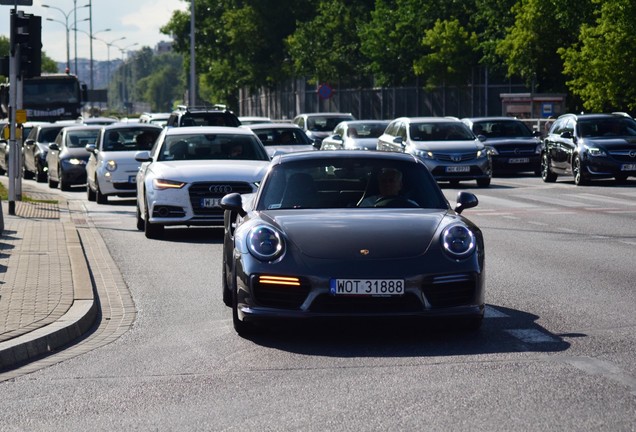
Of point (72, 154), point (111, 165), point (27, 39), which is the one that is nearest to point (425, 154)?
point (111, 165)

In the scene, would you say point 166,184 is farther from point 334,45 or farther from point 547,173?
point 334,45

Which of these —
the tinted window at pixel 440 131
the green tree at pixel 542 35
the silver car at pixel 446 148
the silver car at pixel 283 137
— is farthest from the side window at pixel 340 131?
the green tree at pixel 542 35

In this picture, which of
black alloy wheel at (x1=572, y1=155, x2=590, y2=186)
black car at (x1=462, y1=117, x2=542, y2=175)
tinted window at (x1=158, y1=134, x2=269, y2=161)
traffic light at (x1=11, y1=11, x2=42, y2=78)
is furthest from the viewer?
black car at (x1=462, y1=117, x2=542, y2=175)

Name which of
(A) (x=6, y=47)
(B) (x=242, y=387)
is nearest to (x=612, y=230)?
(B) (x=242, y=387)

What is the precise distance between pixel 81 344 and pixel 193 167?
938cm

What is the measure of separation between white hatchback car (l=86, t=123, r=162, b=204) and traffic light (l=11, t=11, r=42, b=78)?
3.75 meters

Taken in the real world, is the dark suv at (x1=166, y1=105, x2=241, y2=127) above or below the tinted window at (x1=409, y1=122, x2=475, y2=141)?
above

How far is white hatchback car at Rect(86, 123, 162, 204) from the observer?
27.8 m

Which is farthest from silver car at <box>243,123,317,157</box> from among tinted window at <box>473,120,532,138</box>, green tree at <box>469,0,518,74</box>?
green tree at <box>469,0,518,74</box>

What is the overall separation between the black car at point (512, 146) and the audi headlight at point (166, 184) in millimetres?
19117

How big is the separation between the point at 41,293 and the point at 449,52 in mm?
51187

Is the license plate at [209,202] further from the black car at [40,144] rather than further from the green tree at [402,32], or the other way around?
the green tree at [402,32]

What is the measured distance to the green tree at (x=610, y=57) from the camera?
42.0m

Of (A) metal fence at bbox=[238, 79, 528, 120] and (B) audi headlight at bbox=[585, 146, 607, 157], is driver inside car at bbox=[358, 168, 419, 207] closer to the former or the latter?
(B) audi headlight at bbox=[585, 146, 607, 157]
